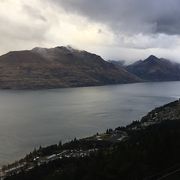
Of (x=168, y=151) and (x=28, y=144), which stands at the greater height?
(x=168, y=151)

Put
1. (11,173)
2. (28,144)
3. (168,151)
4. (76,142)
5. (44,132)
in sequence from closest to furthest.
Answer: (168,151), (11,173), (76,142), (28,144), (44,132)

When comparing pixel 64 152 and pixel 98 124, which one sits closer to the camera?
pixel 64 152

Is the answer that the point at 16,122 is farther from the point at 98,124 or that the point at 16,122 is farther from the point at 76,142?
the point at 76,142

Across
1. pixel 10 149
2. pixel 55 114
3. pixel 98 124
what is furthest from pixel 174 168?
pixel 55 114

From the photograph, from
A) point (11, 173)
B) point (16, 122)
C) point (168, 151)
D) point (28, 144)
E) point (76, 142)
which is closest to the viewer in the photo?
point (168, 151)

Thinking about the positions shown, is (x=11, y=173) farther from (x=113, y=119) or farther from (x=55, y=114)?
(x=55, y=114)

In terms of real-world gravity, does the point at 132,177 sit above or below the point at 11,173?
above

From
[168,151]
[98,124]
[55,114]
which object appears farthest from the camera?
[55,114]

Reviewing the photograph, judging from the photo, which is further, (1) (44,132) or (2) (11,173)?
(1) (44,132)

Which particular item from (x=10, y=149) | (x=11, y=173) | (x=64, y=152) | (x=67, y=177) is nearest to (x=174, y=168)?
(x=67, y=177)
